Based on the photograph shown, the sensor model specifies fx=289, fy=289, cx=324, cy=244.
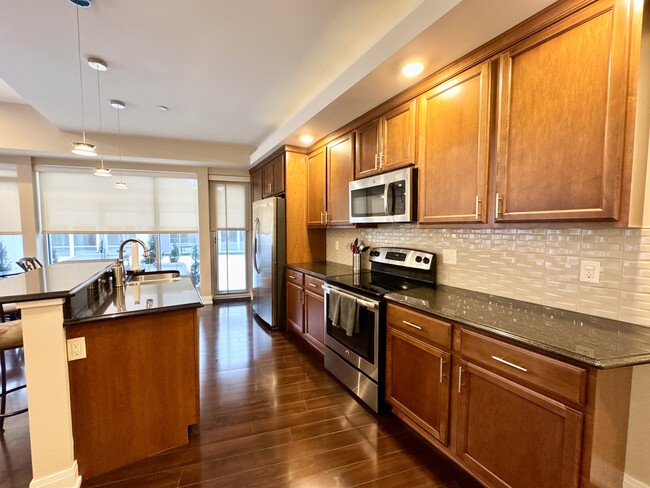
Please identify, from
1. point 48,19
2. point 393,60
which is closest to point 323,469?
point 393,60

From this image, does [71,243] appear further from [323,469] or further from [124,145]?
[323,469]

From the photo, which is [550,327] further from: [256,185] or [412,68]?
[256,185]

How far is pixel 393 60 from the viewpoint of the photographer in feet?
5.99

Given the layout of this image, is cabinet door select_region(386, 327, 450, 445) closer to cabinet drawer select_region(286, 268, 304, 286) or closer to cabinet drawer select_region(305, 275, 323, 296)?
cabinet drawer select_region(305, 275, 323, 296)

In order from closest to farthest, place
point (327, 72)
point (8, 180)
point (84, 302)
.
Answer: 1. point (84, 302)
2. point (327, 72)
3. point (8, 180)

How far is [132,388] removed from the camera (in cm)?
171

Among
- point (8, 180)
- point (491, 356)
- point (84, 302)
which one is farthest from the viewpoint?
point (8, 180)

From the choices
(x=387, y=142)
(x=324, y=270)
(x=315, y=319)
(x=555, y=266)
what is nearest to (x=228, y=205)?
(x=324, y=270)

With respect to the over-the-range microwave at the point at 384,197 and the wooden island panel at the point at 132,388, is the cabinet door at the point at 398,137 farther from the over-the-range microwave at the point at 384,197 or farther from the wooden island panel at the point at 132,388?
the wooden island panel at the point at 132,388

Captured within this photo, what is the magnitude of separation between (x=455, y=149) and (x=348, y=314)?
1420 mm

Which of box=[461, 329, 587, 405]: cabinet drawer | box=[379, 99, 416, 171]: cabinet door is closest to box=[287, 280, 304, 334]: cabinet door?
box=[379, 99, 416, 171]: cabinet door

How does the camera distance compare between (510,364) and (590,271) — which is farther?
(590,271)

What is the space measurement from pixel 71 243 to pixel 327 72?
4765 millimetres

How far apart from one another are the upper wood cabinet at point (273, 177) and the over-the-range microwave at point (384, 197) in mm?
1417
